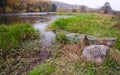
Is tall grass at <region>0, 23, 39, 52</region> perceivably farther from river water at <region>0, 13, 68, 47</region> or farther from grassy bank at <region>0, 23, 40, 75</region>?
river water at <region>0, 13, 68, 47</region>

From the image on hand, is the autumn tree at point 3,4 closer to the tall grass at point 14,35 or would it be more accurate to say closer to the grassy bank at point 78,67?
the tall grass at point 14,35

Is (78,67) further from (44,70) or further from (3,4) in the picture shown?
(3,4)

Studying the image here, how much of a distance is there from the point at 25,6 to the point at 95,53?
30539 mm

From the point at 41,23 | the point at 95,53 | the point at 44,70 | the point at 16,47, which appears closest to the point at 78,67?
the point at 95,53

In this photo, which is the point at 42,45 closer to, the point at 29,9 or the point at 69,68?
the point at 69,68

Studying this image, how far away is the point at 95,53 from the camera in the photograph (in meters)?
4.96

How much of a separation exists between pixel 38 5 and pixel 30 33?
106ft

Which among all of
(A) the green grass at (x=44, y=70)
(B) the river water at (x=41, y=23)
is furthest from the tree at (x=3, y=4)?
(A) the green grass at (x=44, y=70)

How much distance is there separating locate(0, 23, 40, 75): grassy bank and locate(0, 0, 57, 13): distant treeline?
69.7 feet

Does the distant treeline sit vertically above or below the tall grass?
above

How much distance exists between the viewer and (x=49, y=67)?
4805 millimetres

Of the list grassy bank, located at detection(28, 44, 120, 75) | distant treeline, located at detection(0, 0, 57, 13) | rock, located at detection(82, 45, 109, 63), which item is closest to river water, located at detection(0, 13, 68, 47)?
grassy bank, located at detection(28, 44, 120, 75)

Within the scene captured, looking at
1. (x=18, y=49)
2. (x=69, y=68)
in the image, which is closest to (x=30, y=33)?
(x=18, y=49)

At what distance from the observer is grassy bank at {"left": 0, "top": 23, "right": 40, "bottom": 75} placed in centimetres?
516
